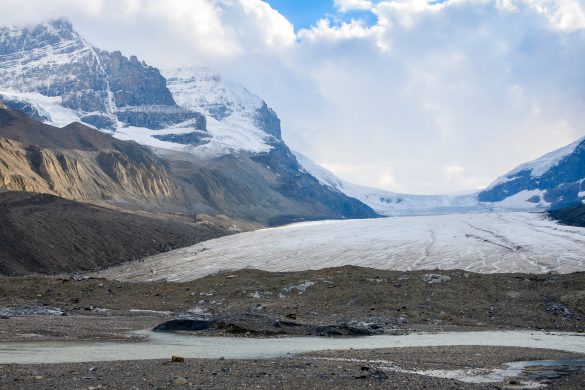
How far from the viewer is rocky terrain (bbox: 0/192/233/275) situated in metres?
98.4

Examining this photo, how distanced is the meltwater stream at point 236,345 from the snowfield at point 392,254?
41.0 metres

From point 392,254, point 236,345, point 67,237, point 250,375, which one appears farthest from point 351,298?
point 67,237

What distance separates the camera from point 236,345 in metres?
34.4

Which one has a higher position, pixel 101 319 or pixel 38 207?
pixel 38 207

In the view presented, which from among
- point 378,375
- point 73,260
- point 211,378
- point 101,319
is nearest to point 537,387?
point 378,375

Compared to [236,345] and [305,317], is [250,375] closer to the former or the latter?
[236,345]

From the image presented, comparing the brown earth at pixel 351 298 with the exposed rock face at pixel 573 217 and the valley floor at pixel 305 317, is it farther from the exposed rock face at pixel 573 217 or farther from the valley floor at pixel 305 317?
the exposed rock face at pixel 573 217

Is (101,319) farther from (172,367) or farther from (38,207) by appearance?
(38,207)

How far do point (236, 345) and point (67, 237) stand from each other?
86.2 meters

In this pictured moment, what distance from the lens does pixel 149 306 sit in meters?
54.5

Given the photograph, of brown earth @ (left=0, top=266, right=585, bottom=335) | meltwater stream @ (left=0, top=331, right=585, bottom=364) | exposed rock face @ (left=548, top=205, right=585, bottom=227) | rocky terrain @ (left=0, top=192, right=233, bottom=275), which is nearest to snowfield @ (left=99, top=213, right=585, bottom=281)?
rocky terrain @ (left=0, top=192, right=233, bottom=275)

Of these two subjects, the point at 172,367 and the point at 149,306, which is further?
the point at 149,306

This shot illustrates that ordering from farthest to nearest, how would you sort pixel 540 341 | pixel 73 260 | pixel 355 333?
pixel 73 260 < pixel 355 333 < pixel 540 341

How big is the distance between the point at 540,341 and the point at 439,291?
1678 cm
